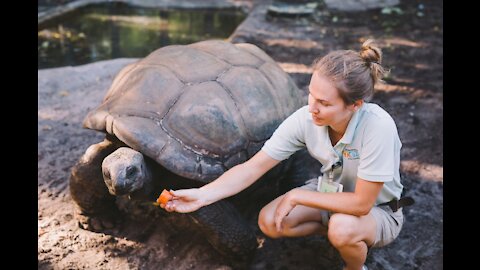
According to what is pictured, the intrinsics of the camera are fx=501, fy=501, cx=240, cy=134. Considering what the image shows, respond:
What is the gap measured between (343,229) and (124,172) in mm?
964

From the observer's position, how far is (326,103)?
1934mm

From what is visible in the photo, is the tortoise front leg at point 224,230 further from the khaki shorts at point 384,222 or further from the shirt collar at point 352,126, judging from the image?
the shirt collar at point 352,126

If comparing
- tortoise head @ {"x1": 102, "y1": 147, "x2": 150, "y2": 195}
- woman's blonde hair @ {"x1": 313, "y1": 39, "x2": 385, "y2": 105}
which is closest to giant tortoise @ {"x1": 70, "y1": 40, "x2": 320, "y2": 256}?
tortoise head @ {"x1": 102, "y1": 147, "x2": 150, "y2": 195}

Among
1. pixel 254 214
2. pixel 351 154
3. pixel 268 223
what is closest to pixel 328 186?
pixel 351 154

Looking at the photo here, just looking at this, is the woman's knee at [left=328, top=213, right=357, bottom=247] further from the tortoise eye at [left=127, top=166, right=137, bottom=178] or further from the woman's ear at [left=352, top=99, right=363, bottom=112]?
the tortoise eye at [left=127, top=166, right=137, bottom=178]

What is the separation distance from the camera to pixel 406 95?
4.57 meters

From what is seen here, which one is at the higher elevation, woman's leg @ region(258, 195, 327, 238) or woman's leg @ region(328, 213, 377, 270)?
woman's leg @ region(328, 213, 377, 270)

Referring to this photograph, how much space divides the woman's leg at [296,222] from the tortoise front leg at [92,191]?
2.93ft

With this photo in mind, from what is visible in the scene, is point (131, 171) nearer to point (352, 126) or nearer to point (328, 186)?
point (328, 186)

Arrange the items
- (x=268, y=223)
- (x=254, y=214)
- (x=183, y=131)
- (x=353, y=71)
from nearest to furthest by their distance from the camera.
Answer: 1. (x=353, y=71)
2. (x=268, y=223)
3. (x=183, y=131)
4. (x=254, y=214)

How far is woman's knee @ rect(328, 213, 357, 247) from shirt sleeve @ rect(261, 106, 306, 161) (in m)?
0.36

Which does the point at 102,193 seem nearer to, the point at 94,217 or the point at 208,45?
the point at 94,217

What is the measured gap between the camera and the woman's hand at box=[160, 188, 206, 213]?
2145 millimetres

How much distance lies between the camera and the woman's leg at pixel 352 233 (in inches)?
80.8
